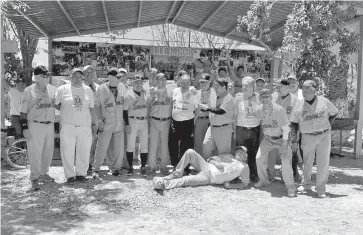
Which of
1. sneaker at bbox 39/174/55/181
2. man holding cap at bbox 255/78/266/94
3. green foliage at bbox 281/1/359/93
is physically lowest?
sneaker at bbox 39/174/55/181

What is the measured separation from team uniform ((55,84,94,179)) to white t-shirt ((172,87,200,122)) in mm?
1662

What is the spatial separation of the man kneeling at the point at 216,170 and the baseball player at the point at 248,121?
14.9 inches

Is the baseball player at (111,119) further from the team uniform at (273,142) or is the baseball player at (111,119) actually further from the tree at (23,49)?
the tree at (23,49)

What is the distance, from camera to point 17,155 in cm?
856

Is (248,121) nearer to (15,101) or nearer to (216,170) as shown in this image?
(216,170)

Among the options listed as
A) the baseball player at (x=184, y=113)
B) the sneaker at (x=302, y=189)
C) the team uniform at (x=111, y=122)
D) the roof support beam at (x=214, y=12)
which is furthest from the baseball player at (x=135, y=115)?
the roof support beam at (x=214, y=12)

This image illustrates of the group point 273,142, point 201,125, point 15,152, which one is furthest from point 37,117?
point 273,142

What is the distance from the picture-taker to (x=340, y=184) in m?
7.73

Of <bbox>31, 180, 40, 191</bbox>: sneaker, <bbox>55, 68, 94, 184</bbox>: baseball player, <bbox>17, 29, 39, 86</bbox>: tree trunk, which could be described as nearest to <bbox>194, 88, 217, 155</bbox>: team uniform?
<bbox>55, 68, 94, 184</bbox>: baseball player

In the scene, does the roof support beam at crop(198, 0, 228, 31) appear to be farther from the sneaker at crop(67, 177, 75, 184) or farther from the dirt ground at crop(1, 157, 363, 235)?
the sneaker at crop(67, 177, 75, 184)

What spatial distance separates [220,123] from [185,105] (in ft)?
2.55

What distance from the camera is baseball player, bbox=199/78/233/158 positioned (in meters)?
7.38

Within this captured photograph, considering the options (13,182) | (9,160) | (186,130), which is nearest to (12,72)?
(9,160)

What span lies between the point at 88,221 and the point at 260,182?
10.9 feet
